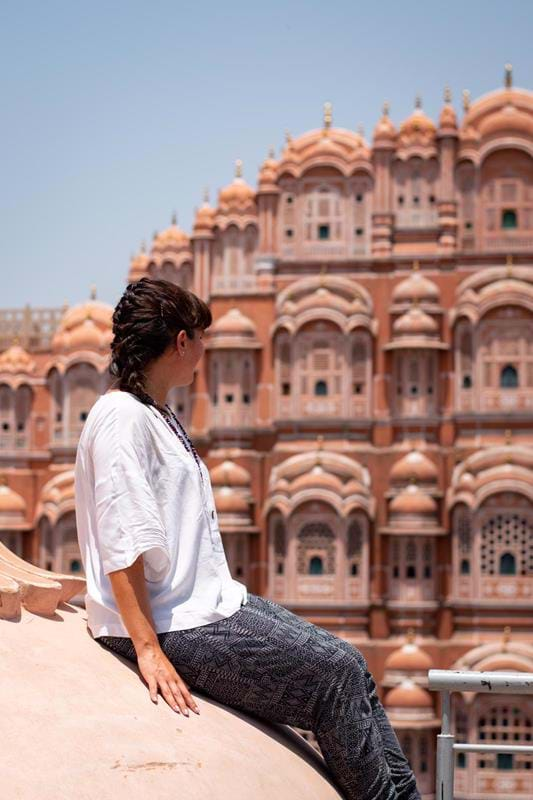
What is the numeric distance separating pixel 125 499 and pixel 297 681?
21.1 inches

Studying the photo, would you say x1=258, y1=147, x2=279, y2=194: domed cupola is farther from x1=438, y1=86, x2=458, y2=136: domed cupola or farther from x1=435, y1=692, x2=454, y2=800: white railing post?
x1=435, y1=692, x2=454, y2=800: white railing post

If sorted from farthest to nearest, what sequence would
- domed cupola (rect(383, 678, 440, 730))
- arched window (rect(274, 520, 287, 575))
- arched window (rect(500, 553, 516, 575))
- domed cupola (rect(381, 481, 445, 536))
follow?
arched window (rect(274, 520, 287, 575)) < domed cupola (rect(381, 481, 445, 536)) < arched window (rect(500, 553, 516, 575)) < domed cupola (rect(383, 678, 440, 730))

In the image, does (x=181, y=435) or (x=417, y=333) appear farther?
(x=417, y=333)

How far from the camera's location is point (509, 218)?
23516 millimetres

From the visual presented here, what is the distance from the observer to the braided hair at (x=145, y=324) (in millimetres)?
3094

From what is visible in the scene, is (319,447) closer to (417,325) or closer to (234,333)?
(234,333)

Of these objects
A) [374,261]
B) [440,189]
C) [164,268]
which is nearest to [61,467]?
[164,268]

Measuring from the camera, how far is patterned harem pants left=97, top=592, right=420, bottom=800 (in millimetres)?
2941

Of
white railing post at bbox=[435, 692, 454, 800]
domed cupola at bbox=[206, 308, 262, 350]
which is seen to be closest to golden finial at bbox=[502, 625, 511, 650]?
domed cupola at bbox=[206, 308, 262, 350]

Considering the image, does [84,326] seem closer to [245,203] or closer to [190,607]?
[245,203]

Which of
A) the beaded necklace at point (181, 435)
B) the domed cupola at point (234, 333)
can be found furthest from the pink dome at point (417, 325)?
the beaded necklace at point (181, 435)

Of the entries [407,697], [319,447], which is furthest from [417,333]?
[407,697]

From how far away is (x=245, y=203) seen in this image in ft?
83.3

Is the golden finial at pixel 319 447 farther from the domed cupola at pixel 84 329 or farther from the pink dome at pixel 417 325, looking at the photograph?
the domed cupola at pixel 84 329
